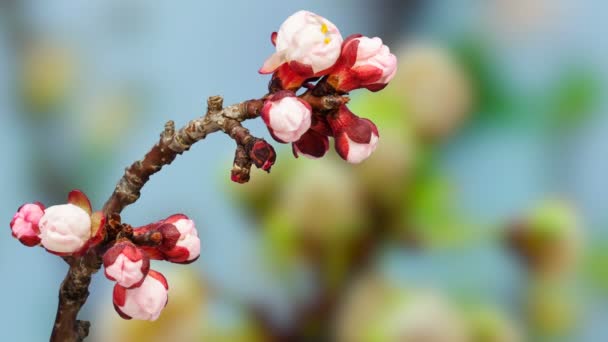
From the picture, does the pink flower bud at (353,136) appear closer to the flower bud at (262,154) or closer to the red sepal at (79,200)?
the flower bud at (262,154)

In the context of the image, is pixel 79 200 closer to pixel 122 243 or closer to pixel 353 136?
pixel 122 243

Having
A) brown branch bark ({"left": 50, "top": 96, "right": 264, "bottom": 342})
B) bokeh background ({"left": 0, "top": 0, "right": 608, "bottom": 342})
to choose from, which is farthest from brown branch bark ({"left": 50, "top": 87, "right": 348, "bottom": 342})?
bokeh background ({"left": 0, "top": 0, "right": 608, "bottom": 342})

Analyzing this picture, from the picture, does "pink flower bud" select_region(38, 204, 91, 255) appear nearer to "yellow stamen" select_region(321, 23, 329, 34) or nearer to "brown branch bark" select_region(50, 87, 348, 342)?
"brown branch bark" select_region(50, 87, 348, 342)

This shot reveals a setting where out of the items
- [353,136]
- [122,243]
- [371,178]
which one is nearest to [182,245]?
[122,243]

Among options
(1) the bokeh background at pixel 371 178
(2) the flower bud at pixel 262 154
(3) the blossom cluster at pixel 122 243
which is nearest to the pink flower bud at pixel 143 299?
(3) the blossom cluster at pixel 122 243

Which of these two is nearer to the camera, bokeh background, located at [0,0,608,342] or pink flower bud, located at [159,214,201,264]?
pink flower bud, located at [159,214,201,264]
